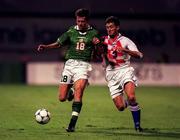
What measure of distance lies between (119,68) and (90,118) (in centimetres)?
255

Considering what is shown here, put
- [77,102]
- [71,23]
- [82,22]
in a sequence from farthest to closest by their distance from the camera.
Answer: [71,23], [82,22], [77,102]

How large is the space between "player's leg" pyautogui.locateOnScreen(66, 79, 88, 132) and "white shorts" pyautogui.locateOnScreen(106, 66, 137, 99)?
0.66 metres

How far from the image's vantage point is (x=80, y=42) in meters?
11.9

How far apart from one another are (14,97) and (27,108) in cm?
417

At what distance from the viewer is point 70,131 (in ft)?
37.8

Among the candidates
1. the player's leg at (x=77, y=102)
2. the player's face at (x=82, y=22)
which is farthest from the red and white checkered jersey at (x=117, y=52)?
the player's leg at (x=77, y=102)

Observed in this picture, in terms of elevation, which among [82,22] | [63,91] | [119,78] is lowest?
[63,91]

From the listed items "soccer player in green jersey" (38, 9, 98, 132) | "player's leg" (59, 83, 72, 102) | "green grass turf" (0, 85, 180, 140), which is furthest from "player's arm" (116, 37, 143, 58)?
"green grass turf" (0, 85, 180, 140)

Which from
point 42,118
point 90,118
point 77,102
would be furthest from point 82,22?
point 90,118

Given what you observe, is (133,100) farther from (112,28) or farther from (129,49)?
(112,28)

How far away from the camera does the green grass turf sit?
11133 millimetres

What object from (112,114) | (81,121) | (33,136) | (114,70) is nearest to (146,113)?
(112,114)

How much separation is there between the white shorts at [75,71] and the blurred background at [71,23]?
1945cm

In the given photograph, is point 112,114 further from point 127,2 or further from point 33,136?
point 127,2
